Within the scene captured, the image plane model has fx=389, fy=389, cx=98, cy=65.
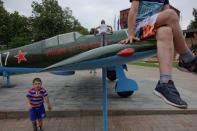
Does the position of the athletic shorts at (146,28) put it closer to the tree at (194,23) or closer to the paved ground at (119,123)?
the paved ground at (119,123)

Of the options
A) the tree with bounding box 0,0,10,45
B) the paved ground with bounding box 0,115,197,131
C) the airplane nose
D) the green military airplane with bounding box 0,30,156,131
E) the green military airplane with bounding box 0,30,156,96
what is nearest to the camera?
the airplane nose

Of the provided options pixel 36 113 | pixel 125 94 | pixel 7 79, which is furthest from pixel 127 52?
pixel 7 79

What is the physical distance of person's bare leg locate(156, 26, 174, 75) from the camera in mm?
3746

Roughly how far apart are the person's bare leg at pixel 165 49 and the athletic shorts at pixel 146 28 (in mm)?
146

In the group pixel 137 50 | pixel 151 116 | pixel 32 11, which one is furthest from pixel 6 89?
pixel 32 11

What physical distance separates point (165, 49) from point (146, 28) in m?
0.40

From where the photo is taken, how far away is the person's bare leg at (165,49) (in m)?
3.75

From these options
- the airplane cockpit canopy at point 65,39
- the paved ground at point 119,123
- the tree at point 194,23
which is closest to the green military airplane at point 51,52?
the airplane cockpit canopy at point 65,39

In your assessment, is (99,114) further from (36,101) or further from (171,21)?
(171,21)

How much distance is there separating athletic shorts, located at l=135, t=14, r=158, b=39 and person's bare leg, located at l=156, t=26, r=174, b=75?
0.15 meters

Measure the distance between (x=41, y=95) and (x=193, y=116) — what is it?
3638 mm

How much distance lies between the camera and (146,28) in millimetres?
4047

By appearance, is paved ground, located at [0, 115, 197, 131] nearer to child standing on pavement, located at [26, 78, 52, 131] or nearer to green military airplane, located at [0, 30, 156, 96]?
child standing on pavement, located at [26, 78, 52, 131]

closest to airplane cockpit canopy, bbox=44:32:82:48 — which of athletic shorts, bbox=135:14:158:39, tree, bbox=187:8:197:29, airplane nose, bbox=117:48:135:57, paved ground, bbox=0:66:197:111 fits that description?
paved ground, bbox=0:66:197:111
